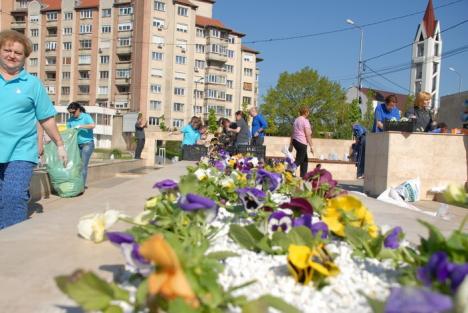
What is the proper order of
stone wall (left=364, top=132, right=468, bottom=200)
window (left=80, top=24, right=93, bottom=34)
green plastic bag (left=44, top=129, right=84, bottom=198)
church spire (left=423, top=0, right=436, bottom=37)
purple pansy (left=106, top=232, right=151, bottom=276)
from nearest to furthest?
purple pansy (left=106, top=232, right=151, bottom=276) < green plastic bag (left=44, top=129, right=84, bottom=198) < stone wall (left=364, top=132, right=468, bottom=200) < window (left=80, top=24, right=93, bottom=34) < church spire (left=423, top=0, right=436, bottom=37)

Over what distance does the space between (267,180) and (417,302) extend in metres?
2.54

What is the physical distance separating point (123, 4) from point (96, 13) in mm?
5639

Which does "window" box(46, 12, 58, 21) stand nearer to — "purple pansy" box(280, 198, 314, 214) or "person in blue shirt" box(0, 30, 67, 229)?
"person in blue shirt" box(0, 30, 67, 229)

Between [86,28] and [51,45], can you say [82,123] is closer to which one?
[86,28]

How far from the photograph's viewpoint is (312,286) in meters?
1.58

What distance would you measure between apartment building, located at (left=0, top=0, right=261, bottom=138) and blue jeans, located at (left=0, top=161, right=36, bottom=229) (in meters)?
67.5

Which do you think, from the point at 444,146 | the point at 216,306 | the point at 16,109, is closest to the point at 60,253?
the point at 216,306

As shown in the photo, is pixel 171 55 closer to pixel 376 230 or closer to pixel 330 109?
pixel 330 109

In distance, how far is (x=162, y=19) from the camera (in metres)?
72.8

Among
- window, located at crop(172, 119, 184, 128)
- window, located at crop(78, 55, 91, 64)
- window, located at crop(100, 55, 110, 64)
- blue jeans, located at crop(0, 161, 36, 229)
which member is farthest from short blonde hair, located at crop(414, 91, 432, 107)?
window, located at crop(78, 55, 91, 64)

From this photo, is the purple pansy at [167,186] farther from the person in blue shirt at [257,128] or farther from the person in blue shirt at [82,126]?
the person in blue shirt at [257,128]

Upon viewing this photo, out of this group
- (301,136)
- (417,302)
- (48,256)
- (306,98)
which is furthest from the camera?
(306,98)

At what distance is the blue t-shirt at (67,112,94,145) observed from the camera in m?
8.00

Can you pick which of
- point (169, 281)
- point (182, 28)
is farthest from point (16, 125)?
point (182, 28)
